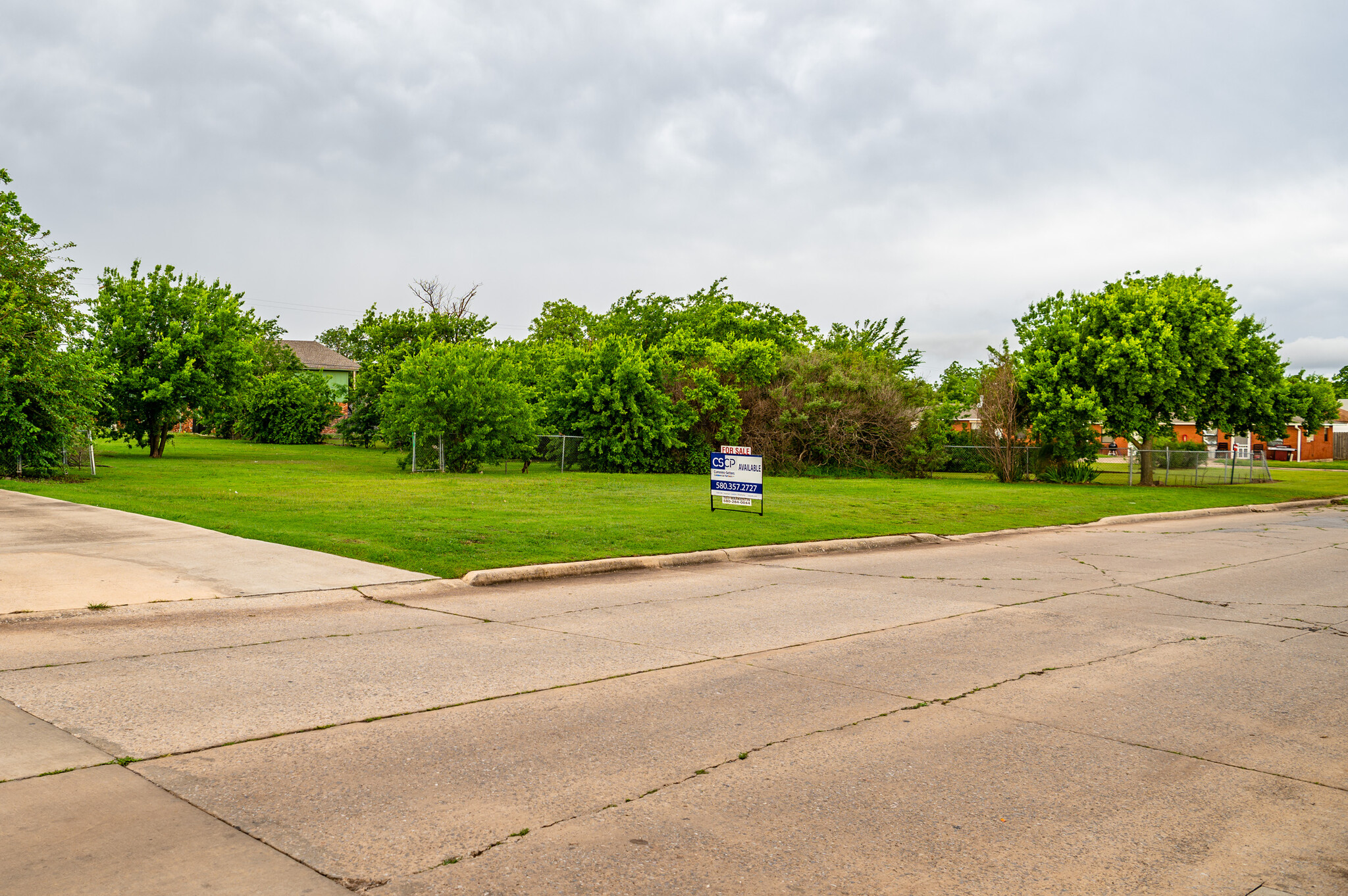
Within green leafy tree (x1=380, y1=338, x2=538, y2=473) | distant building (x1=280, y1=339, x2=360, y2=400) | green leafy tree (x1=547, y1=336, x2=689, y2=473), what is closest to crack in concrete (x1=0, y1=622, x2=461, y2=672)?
green leafy tree (x1=380, y1=338, x2=538, y2=473)

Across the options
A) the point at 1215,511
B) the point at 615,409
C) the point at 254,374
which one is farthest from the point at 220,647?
the point at 254,374

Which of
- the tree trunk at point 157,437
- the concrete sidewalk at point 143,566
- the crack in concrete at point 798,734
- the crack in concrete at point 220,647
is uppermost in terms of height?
the tree trunk at point 157,437

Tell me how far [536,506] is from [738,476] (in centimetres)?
402

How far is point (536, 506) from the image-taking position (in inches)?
749

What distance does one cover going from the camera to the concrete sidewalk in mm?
9102

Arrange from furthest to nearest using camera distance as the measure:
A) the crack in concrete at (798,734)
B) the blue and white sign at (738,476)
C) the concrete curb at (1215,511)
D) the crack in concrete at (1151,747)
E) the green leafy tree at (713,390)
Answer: the green leafy tree at (713,390) → the concrete curb at (1215,511) → the blue and white sign at (738,476) → the crack in concrete at (1151,747) → the crack in concrete at (798,734)

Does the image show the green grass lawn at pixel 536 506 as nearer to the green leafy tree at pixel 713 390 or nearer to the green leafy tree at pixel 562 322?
the green leafy tree at pixel 713 390

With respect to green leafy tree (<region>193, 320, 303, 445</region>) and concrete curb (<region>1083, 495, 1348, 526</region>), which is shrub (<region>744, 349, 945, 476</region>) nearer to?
concrete curb (<region>1083, 495, 1348, 526</region>)

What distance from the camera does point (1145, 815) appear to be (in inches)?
176

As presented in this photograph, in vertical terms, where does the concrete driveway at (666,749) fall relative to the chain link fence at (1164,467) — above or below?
below

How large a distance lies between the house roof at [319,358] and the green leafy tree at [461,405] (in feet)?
201

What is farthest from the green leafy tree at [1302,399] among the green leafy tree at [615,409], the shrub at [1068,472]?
the green leafy tree at [615,409]

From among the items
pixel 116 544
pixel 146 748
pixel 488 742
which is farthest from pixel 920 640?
pixel 116 544

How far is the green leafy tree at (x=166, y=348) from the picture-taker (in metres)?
34.0
